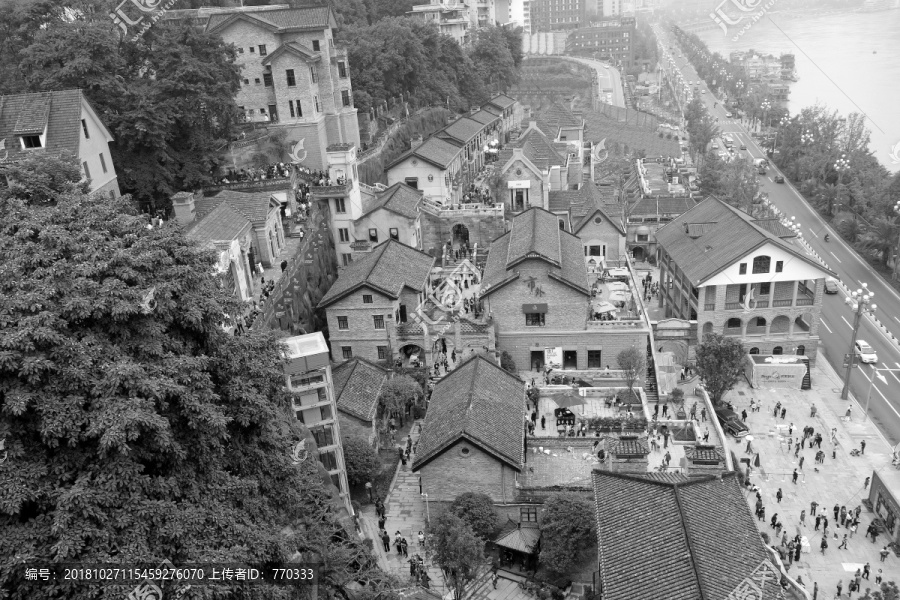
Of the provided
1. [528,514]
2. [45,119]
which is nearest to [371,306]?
[528,514]

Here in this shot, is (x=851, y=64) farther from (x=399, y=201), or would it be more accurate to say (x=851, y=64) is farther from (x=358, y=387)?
(x=358, y=387)

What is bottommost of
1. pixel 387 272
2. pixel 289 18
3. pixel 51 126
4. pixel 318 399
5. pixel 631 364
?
pixel 631 364

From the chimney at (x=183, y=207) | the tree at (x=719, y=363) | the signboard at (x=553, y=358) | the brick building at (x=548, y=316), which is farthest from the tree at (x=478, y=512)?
the chimney at (x=183, y=207)

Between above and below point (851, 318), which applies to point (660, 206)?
above

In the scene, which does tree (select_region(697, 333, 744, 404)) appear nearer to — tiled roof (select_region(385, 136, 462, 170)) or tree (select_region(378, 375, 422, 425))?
tree (select_region(378, 375, 422, 425))

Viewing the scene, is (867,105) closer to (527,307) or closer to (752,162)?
(752,162)

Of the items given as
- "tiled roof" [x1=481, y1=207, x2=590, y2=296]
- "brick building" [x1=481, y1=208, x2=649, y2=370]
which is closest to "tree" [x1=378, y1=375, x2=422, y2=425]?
"brick building" [x1=481, y1=208, x2=649, y2=370]

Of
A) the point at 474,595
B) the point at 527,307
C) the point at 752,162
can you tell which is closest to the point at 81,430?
the point at 474,595
